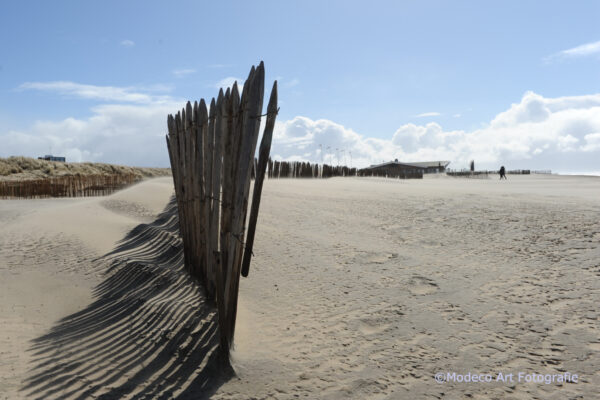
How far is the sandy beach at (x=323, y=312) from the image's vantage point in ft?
8.92

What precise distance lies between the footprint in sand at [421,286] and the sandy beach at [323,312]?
3cm

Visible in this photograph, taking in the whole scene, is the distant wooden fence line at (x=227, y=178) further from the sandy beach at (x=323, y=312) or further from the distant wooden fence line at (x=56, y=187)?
the distant wooden fence line at (x=56, y=187)

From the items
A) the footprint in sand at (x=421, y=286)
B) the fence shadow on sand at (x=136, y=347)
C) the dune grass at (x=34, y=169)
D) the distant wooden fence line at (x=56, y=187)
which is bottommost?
the fence shadow on sand at (x=136, y=347)

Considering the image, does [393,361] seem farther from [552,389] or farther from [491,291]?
[491,291]

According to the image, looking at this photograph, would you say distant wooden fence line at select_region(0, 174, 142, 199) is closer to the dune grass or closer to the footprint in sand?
the dune grass

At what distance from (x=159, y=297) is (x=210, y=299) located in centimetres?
67

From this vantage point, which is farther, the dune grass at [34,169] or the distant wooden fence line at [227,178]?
the dune grass at [34,169]

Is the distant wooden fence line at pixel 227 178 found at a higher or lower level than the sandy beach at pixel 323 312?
higher

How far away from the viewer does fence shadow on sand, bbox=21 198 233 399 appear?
2.72m

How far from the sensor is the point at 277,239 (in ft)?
20.0

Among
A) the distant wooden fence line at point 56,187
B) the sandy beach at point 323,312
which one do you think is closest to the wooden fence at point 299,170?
the distant wooden fence line at point 56,187

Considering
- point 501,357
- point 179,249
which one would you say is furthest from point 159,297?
point 501,357

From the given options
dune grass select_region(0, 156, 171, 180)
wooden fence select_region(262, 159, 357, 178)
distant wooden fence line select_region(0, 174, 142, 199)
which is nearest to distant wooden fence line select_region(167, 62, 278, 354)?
distant wooden fence line select_region(0, 174, 142, 199)

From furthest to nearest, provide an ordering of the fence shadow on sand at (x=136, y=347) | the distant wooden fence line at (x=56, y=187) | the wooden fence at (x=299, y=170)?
the wooden fence at (x=299, y=170) < the distant wooden fence line at (x=56, y=187) < the fence shadow on sand at (x=136, y=347)
